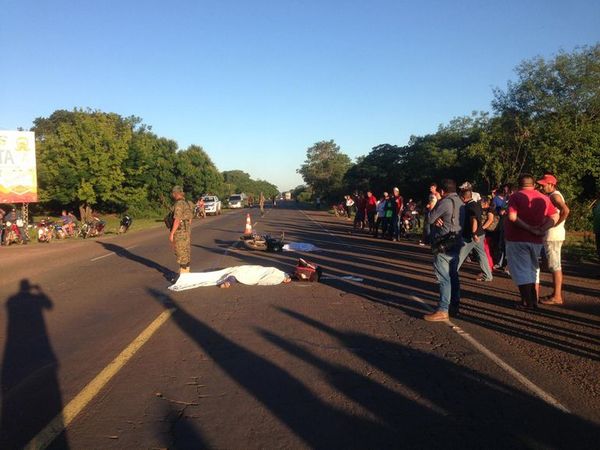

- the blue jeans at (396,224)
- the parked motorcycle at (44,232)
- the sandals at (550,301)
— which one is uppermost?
the blue jeans at (396,224)

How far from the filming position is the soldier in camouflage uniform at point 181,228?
421 inches

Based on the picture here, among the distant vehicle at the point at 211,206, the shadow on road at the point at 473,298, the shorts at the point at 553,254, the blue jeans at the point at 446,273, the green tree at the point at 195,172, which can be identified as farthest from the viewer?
the green tree at the point at 195,172

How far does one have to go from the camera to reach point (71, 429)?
4.08 meters

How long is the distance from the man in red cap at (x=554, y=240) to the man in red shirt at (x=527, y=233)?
22cm

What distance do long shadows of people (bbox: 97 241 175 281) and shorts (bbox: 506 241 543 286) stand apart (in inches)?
267

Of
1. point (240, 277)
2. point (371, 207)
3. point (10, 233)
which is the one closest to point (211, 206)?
point (10, 233)

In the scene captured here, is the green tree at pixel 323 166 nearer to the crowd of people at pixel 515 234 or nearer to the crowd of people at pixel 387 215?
the crowd of people at pixel 387 215

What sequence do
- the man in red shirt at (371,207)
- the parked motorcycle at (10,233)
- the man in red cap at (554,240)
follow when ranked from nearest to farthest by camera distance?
the man in red cap at (554,240) < the parked motorcycle at (10,233) < the man in red shirt at (371,207)

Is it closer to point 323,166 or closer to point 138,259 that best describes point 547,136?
point 138,259

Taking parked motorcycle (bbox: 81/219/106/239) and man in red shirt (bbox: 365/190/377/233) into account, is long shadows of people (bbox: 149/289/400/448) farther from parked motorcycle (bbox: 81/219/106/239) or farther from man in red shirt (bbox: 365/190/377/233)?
parked motorcycle (bbox: 81/219/106/239)

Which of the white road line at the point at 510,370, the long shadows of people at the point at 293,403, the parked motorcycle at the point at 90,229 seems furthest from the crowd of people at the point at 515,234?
the parked motorcycle at the point at 90,229

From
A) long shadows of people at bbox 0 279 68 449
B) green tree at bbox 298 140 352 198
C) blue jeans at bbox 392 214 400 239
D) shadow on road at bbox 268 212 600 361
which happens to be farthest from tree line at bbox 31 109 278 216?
green tree at bbox 298 140 352 198

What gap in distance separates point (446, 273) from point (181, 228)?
5.63 metres

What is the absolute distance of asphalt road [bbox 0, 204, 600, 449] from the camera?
13.3 feet
